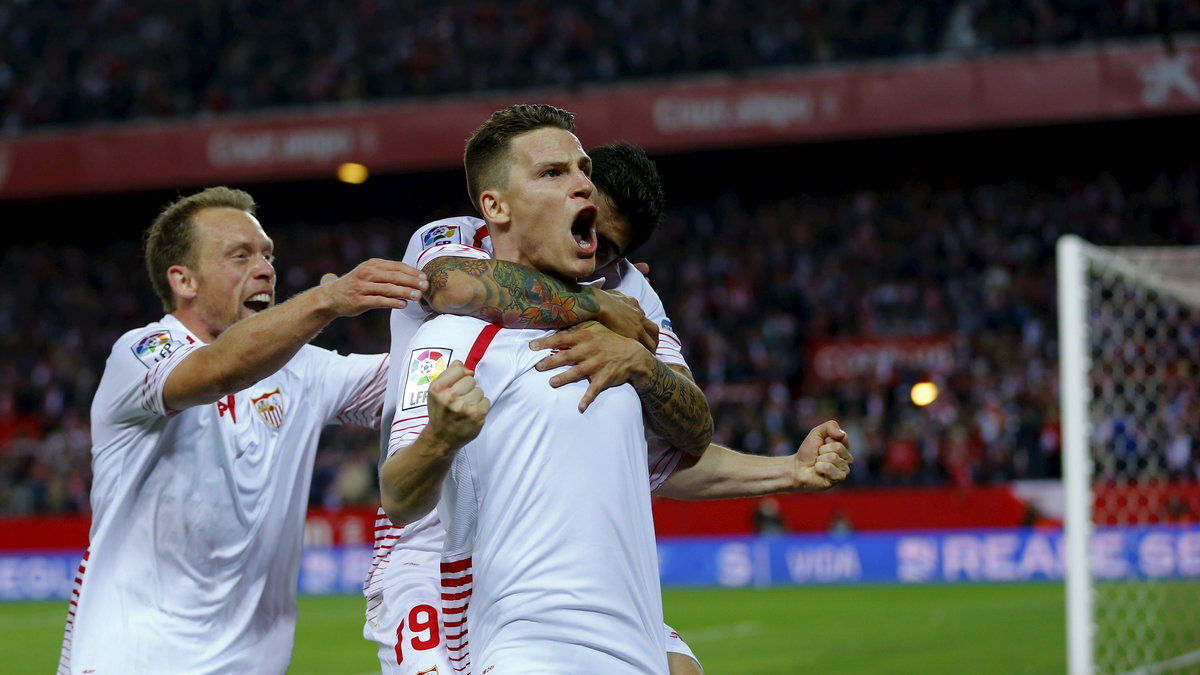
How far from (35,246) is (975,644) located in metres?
27.0

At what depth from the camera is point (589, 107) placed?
1091 inches

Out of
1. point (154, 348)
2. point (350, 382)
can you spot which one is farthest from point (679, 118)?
point (154, 348)

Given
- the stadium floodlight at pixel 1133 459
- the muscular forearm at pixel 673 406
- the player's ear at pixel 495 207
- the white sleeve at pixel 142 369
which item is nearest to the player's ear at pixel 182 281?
the white sleeve at pixel 142 369

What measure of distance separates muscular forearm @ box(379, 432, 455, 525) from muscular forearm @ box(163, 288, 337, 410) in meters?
0.51

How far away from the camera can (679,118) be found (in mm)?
27422

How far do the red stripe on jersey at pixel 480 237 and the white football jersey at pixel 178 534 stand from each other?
2.99 feet

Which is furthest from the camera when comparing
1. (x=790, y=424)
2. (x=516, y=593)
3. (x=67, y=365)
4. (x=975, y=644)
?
(x=67, y=365)

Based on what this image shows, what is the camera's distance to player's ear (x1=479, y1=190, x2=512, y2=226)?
3.48 meters

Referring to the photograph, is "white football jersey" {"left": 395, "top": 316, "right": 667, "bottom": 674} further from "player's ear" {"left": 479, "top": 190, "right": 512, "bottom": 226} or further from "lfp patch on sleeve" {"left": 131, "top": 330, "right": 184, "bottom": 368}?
"lfp patch on sleeve" {"left": 131, "top": 330, "right": 184, "bottom": 368}

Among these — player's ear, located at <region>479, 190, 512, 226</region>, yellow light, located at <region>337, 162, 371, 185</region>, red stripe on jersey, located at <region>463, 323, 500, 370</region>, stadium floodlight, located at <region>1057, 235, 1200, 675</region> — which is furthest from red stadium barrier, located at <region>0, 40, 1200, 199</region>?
red stripe on jersey, located at <region>463, 323, 500, 370</region>

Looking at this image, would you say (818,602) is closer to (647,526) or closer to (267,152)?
(647,526)

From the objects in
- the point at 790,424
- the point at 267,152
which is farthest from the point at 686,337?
the point at 267,152

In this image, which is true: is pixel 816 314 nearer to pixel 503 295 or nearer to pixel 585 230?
pixel 585 230

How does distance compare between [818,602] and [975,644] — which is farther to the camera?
[818,602]
